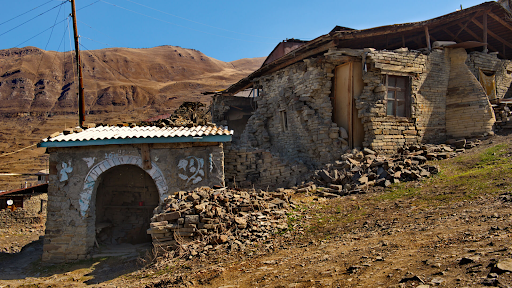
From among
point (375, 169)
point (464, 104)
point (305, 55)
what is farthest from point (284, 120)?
point (464, 104)

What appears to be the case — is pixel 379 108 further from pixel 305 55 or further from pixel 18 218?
pixel 18 218

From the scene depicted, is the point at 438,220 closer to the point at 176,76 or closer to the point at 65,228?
the point at 65,228

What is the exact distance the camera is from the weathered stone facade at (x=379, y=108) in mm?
11164

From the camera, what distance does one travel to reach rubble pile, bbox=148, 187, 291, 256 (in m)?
6.19

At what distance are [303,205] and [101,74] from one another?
56.3 meters

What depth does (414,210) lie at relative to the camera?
6379 millimetres

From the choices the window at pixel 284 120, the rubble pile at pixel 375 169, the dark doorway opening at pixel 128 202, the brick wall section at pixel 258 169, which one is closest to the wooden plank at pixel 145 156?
the dark doorway opening at pixel 128 202

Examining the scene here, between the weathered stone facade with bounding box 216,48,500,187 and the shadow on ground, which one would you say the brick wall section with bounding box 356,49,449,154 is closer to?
the weathered stone facade with bounding box 216,48,500,187

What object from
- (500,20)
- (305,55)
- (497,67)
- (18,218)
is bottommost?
(18,218)

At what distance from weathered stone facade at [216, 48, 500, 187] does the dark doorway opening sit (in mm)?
2824

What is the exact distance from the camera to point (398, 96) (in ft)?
38.7

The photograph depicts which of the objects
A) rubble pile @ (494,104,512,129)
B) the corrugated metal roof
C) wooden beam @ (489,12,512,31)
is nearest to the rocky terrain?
the corrugated metal roof

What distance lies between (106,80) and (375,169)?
5362cm

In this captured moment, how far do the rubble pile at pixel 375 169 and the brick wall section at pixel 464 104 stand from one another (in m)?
0.90
